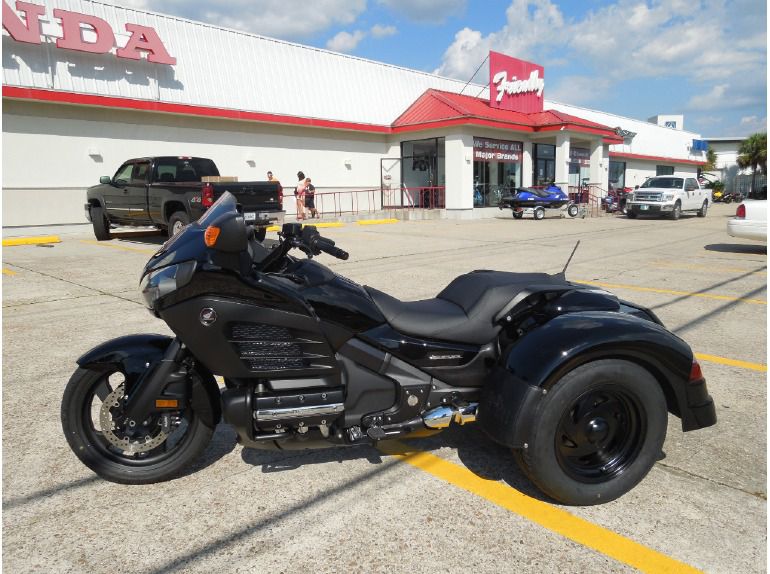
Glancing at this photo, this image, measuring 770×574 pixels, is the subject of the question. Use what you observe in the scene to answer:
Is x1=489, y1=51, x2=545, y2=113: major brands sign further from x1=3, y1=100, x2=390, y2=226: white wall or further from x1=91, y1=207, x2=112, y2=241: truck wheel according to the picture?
x1=91, y1=207, x2=112, y2=241: truck wheel

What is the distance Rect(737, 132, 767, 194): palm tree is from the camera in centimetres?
5938

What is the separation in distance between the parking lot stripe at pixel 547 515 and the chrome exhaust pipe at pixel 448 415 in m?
0.35

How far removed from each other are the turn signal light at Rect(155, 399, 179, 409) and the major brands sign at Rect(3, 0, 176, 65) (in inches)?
634

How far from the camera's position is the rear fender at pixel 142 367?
275 cm

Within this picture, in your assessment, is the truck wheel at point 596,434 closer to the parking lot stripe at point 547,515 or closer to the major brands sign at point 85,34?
the parking lot stripe at point 547,515

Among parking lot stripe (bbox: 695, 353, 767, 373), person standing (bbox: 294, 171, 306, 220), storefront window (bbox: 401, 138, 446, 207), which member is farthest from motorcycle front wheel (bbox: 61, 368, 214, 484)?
storefront window (bbox: 401, 138, 446, 207)

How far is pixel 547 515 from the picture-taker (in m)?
2.60

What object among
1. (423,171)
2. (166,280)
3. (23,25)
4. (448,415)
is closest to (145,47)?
(23,25)

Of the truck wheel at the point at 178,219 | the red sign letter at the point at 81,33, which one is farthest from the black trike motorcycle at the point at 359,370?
the red sign letter at the point at 81,33

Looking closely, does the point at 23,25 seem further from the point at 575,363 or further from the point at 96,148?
the point at 575,363

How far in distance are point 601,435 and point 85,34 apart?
715 inches

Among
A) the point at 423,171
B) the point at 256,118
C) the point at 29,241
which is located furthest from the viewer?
the point at 423,171

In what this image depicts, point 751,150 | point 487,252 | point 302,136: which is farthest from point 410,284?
point 751,150

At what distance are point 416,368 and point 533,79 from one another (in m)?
28.3
